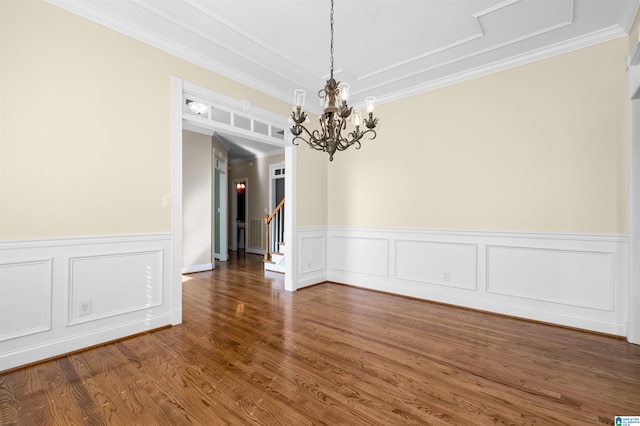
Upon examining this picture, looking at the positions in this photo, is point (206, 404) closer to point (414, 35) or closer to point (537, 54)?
point (414, 35)

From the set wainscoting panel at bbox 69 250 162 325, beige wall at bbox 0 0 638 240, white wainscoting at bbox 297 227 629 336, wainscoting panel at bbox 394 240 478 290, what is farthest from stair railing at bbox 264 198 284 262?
wainscoting panel at bbox 69 250 162 325

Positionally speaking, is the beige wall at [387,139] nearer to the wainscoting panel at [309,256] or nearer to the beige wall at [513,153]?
the beige wall at [513,153]

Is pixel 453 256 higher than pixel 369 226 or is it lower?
lower

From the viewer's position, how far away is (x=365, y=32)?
3.00m

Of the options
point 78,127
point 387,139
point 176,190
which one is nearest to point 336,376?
point 176,190

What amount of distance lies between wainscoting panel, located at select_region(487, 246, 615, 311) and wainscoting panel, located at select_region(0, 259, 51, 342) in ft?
14.8

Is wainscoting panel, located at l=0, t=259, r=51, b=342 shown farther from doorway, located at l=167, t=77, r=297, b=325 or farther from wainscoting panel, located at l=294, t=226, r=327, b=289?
wainscoting panel, located at l=294, t=226, r=327, b=289

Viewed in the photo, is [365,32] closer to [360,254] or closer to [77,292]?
[360,254]

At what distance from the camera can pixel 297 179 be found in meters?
4.72

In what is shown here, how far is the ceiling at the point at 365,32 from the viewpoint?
2.61m

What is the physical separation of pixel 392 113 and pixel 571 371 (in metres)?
3.64

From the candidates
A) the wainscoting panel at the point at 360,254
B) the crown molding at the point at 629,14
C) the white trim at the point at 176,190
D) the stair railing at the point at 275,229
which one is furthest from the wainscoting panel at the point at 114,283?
the crown molding at the point at 629,14

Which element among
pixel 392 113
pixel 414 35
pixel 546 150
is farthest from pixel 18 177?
pixel 546 150

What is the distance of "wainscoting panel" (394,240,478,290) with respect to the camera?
379cm
